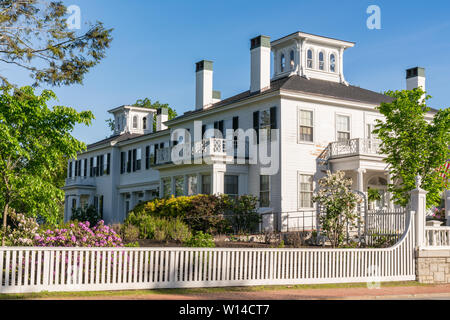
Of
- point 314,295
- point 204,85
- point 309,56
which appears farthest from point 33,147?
point 309,56

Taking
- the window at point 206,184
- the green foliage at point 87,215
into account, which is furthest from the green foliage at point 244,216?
the green foliage at point 87,215

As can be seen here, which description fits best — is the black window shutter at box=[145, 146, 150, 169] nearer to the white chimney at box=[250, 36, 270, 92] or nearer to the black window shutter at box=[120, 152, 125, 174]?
the black window shutter at box=[120, 152, 125, 174]

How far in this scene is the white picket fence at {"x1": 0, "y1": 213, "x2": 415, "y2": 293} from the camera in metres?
11.5

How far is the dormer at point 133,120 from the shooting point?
48.9m

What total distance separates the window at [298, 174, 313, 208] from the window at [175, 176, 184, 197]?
23.1 feet

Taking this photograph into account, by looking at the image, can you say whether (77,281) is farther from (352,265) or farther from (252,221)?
(252,221)

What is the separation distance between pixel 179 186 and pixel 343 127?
931 cm

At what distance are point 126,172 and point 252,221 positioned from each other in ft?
64.5

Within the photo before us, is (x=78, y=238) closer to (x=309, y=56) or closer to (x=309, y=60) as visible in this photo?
(x=309, y=60)

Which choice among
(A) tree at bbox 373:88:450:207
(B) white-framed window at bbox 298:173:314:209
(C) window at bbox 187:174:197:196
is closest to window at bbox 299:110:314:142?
(B) white-framed window at bbox 298:173:314:209

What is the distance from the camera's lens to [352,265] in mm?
14781

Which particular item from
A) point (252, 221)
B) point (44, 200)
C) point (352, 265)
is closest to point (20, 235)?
point (44, 200)

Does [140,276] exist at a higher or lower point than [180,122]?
lower

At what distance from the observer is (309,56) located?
32750mm
